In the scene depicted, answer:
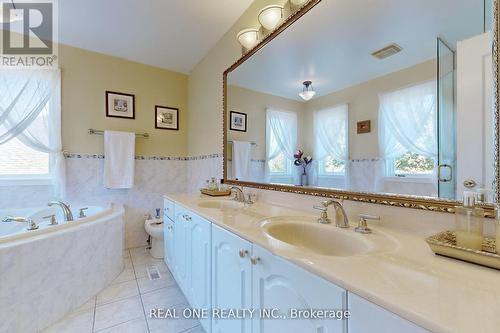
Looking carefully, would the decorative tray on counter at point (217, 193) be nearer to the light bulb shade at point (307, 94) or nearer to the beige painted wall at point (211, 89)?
the beige painted wall at point (211, 89)

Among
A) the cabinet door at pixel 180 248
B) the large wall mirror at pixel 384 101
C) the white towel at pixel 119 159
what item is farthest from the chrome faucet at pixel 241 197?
the white towel at pixel 119 159

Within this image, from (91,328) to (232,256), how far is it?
1217 mm

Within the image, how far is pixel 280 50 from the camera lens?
1550 mm

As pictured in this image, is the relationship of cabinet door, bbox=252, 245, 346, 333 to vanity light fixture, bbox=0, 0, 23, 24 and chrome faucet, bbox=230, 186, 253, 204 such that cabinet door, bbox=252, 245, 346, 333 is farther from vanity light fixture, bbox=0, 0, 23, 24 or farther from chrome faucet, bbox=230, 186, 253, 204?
vanity light fixture, bbox=0, 0, 23, 24

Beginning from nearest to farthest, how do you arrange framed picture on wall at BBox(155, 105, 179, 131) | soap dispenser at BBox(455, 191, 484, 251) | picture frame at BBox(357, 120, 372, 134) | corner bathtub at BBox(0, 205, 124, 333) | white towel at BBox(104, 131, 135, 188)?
1. soap dispenser at BBox(455, 191, 484, 251)
2. picture frame at BBox(357, 120, 372, 134)
3. corner bathtub at BBox(0, 205, 124, 333)
4. white towel at BBox(104, 131, 135, 188)
5. framed picture on wall at BBox(155, 105, 179, 131)

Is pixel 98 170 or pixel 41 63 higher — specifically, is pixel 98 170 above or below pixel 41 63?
below

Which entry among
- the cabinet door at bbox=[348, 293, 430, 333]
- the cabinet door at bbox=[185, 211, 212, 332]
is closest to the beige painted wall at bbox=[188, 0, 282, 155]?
the cabinet door at bbox=[185, 211, 212, 332]

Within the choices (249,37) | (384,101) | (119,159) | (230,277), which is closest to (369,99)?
(384,101)

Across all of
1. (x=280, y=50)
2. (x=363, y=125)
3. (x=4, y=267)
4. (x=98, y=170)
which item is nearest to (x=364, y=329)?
(x=363, y=125)

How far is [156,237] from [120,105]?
169cm

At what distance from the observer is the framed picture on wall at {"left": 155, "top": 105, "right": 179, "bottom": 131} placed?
304 centimetres

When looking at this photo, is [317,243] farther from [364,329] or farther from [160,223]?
[160,223]

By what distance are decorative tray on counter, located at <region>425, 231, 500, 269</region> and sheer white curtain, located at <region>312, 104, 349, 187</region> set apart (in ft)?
1.59

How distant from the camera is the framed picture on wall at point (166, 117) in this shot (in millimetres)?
3043
